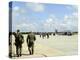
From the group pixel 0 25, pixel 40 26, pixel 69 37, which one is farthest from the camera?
pixel 69 37

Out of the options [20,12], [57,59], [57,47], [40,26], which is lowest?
[57,59]

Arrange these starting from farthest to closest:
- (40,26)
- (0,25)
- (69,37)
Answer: (69,37)
(40,26)
(0,25)

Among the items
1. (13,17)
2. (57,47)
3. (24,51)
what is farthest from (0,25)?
(57,47)

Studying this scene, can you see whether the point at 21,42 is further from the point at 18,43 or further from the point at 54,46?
the point at 54,46

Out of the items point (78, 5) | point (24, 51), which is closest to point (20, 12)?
point (24, 51)

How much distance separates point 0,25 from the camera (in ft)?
5.58

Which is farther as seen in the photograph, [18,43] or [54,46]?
[54,46]

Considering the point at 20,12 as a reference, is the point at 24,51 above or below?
below

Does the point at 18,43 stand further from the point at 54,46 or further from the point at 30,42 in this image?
the point at 54,46

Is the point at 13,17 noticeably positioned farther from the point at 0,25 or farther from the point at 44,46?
the point at 44,46

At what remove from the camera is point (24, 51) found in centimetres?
175

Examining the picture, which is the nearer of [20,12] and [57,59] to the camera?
[20,12]

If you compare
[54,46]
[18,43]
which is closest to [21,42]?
[18,43]

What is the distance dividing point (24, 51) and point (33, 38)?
0.17 metres
